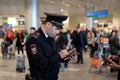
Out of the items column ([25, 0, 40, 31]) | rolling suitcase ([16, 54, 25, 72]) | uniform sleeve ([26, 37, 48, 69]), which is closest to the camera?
uniform sleeve ([26, 37, 48, 69])

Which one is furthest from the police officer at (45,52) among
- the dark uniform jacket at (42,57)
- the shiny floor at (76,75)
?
the shiny floor at (76,75)

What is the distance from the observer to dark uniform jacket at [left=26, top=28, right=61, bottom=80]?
11.9 ft

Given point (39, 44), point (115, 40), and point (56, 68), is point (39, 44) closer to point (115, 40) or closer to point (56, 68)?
point (56, 68)

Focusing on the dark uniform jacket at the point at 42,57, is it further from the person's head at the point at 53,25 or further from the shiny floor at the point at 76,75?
the shiny floor at the point at 76,75

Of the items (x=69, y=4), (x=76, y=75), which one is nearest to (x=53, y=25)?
(x=76, y=75)

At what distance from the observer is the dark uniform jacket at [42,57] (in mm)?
3641

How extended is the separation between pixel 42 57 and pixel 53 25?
39cm

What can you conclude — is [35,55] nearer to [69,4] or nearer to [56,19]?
[56,19]

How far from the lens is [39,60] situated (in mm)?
3621

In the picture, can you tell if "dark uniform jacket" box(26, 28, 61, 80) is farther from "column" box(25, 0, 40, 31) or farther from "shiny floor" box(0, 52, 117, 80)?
"column" box(25, 0, 40, 31)

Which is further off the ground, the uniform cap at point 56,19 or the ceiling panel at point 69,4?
the ceiling panel at point 69,4

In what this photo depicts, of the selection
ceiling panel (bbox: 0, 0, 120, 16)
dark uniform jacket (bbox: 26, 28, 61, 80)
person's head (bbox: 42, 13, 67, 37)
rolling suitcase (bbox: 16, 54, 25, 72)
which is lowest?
rolling suitcase (bbox: 16, 54, 25, 72)

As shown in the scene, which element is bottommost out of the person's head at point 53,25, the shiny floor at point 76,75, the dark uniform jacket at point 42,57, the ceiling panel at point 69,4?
the shiny floor at point 76,75

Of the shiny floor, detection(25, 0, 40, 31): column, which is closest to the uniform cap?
the shiny floor
